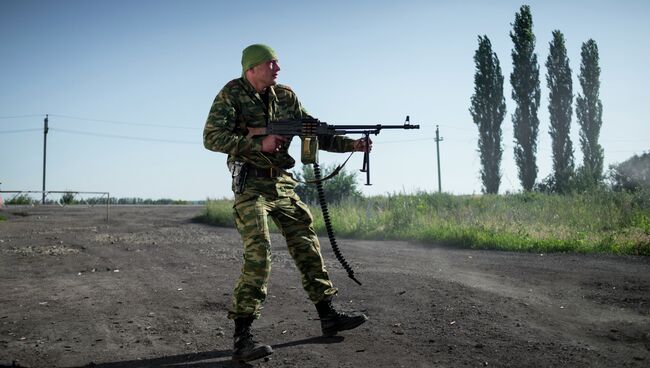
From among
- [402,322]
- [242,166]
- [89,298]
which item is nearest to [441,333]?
[402,322]

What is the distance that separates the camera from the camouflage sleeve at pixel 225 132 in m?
3.82

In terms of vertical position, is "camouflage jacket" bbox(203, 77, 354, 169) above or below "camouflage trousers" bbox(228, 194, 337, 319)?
above

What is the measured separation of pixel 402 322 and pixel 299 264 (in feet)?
3.69

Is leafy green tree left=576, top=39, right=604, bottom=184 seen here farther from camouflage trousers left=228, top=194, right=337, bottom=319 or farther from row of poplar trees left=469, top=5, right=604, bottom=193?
camouflage trousers left=228, top=194, right=337, bottom=319

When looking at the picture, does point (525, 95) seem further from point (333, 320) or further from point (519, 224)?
point (333, 320)

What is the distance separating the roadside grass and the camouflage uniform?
24.3 feet

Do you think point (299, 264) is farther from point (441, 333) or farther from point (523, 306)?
point (523, 306)

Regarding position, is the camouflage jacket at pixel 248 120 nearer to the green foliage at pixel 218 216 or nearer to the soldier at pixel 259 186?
the soldier at pixel 259 186

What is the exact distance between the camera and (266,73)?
161 inches

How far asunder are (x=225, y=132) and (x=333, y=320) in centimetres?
179

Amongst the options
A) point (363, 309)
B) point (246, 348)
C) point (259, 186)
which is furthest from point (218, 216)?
point (246, 348)

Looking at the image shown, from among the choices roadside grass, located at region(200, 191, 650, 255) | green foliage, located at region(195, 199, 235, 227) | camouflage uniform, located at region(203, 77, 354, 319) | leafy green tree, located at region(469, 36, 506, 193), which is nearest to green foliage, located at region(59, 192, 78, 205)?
green foliage, located at region(195, 199, 235, 227)

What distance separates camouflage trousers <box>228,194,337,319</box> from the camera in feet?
12.2

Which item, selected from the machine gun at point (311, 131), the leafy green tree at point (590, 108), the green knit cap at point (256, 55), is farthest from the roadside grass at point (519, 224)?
the leafy green tree at point (590, 108)
